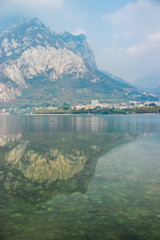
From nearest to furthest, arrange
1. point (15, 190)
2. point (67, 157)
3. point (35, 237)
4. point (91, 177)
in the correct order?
1. point (35, 237)
2. point (15, 190)
3. point (91, 177)
4. point (67, 157)

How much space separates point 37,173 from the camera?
57.1ft

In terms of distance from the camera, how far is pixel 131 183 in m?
15.2

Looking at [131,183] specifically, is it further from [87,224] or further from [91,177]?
[87,224]

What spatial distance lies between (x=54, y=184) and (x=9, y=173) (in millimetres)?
4925

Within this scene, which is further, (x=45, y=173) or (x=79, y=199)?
(x=45, y=173)

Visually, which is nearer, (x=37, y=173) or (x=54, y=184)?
(x=54, y=184)

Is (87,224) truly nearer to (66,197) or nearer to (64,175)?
(66,197)

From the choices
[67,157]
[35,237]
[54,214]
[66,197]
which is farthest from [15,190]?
[67,157]

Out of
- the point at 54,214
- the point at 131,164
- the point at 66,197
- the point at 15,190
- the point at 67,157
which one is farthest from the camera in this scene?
the point at 67,157

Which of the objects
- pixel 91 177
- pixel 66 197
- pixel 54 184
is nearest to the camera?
pixel 66 197

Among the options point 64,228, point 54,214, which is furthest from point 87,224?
point 54,214

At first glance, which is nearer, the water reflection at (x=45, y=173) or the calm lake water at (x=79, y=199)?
the calm lake water at (x=79, y=199)

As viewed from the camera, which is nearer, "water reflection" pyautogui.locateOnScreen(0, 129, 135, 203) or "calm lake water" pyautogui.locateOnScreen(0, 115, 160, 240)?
"calm lake water" pyautogui.locateOnScreen(0, 115, 160, 240)

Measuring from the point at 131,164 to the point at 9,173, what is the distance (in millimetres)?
11263
